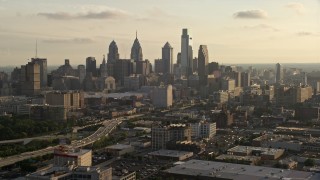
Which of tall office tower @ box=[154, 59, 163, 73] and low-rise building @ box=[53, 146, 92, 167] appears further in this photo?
tall office tower @ box=[154, 59, 163, 73]

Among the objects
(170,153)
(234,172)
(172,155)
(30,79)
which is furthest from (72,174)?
(30,79)

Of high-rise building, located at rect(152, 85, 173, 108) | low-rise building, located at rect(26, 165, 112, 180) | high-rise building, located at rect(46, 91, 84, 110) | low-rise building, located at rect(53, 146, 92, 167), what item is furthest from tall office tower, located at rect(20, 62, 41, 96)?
low-rise building, located at rect(26, 165, 112, 180)

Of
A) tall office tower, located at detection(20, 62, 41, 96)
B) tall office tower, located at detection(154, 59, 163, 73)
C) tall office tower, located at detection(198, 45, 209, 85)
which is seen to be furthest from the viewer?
tall office tower, located at detection(154, 59, 163, 73)

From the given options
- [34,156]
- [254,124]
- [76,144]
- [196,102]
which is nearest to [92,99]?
[196,102]

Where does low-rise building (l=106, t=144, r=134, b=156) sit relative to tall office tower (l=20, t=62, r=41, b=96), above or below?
below

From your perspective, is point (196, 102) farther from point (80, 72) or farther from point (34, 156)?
point (34, 156)

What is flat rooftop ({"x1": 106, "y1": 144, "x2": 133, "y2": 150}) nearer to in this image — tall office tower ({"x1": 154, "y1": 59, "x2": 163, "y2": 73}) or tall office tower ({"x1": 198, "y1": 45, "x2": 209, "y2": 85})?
tall office tower ({"x1": 198, "y1": 45, "x2": 209, "y2": 85})

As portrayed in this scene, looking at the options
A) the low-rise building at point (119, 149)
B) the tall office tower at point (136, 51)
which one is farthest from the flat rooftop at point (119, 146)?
the tall office tower at point (136, 51)

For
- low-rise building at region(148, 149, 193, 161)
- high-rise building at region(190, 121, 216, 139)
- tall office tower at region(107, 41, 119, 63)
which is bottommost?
low-rise building at region(148, 149, 193, 161)
